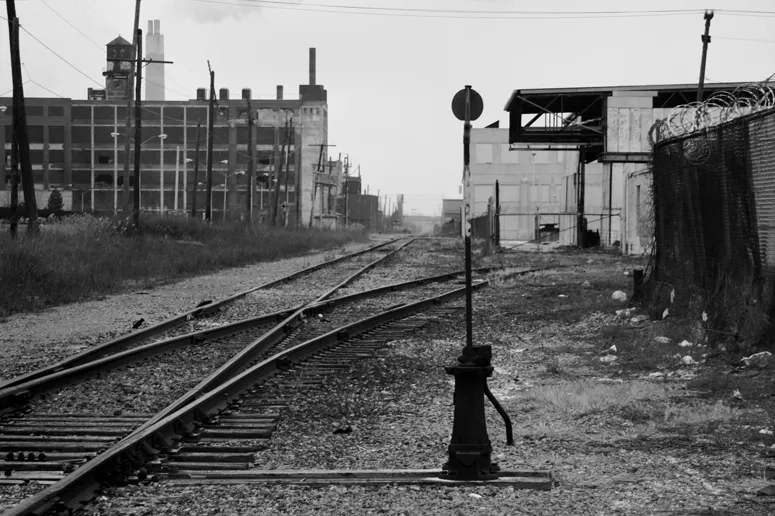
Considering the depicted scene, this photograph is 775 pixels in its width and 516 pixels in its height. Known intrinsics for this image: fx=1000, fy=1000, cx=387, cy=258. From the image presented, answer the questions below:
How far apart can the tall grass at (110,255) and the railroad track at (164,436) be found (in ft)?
28.5

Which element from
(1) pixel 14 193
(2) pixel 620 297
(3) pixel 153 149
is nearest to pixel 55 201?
(3) pixel 153 149

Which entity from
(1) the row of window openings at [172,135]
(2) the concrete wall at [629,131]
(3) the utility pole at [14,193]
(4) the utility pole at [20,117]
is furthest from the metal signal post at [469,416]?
(1) the row of window openings at [172,135]

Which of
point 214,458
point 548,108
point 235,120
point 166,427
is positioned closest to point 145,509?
point 214,458

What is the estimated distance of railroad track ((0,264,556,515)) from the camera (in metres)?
5.95

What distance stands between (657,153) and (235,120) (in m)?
99.8

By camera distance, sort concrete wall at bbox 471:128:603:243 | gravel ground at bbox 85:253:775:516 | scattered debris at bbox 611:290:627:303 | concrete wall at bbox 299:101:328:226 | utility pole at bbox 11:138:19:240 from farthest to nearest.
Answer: concrete wall at bbox 299:101:328:226 < concrete wall at bbox 471:128:603:243 < utility pole at bbox 11:138:19:240 < scattered debris at bbox 611:290:627:303 < gravel ground at bbox 85:253:775:516

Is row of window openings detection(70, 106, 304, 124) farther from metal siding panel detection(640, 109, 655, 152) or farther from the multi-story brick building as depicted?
metal siding panel detection(640, 109, 655, 152)

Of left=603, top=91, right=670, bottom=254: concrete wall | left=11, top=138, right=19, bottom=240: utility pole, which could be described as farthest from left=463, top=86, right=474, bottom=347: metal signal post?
left=603, top=91, right=670, bottom=254: concrete wall

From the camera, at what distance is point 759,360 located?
9680mm

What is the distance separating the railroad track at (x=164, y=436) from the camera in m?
5.95

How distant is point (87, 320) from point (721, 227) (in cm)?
962

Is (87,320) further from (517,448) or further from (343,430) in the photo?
(517,448)

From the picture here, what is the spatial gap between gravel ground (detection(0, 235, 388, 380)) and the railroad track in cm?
261

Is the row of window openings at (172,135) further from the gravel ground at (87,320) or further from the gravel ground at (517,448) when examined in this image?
the gravel ground at (517,448)
